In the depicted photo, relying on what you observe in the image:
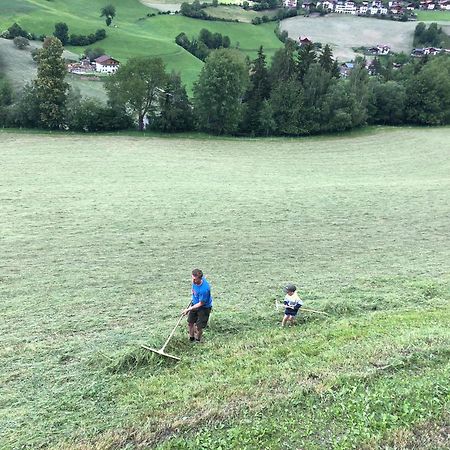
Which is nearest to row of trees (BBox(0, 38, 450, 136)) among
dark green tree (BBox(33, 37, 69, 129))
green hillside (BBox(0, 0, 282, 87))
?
dark green tree (BBox(33, 37, 69, 129))

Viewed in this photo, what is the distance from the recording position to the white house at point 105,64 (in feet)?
266

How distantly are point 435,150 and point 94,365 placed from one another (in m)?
45.0

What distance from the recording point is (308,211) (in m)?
26.4

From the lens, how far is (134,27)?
113375 mm

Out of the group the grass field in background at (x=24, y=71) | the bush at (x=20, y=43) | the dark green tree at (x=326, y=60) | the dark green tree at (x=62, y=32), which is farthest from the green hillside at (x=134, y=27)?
the dark green tree at (x=326, y=60)

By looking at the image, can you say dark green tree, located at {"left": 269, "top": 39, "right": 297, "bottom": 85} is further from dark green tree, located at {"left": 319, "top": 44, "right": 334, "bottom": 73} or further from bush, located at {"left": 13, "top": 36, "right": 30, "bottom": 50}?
bush, located at {"left": 13, "top": 36, "right": 30, "bottom": 50}

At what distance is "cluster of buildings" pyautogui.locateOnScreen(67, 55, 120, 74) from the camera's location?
79.6 m

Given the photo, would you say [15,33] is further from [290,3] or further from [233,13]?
[290,3]

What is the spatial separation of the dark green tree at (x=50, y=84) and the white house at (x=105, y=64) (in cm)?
3206

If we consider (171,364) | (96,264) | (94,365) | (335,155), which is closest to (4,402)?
(94,365)

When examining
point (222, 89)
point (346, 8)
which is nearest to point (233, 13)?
point (346, 8)

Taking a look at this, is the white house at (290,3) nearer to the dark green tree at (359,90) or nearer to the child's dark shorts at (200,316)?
the dark green tree at (359,90)

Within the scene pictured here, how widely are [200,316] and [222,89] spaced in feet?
142

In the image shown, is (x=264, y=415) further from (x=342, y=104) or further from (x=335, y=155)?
(x=342, y=104)
